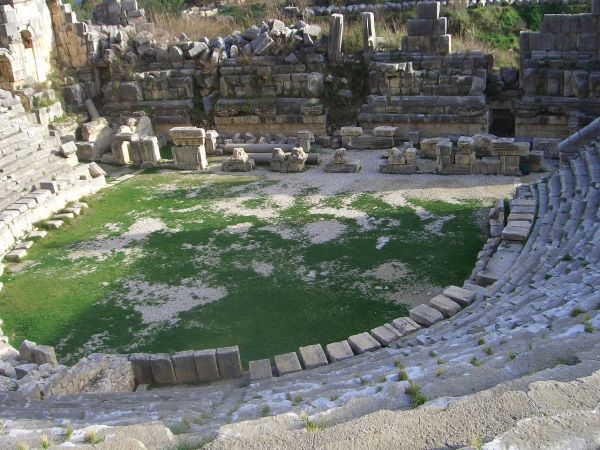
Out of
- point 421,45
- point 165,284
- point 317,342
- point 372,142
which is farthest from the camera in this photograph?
point 421,45

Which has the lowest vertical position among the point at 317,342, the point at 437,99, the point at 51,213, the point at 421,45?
the point at 317,342

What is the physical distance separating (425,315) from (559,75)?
39.3ft

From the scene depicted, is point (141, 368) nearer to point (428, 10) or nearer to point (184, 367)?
point (184, 367)

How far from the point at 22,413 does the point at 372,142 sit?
13.7m

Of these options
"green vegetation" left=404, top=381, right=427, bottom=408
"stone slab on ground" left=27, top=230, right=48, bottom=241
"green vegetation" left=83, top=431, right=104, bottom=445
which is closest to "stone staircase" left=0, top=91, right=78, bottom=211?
"stone slab on ground" left=27, top=230, right=48, bottom=241

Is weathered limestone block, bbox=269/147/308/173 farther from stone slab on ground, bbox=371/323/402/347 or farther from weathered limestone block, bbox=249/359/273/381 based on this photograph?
weathered limestone block, bbox=249/359/273/381

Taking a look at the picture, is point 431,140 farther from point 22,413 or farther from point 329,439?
point 329,439

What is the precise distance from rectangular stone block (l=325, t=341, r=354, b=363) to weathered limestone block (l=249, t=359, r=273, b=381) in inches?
32.4

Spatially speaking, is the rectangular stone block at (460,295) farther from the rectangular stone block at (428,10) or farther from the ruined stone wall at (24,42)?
the ruined stone wall at (24,42)

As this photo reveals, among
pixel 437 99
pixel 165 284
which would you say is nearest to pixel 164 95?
pixel 437 99

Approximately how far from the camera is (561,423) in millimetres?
4062

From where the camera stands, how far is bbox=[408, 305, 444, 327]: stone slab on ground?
9.56m

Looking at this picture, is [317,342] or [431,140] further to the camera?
[431,140]

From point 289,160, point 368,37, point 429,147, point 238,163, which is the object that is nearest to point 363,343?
point 289,160
